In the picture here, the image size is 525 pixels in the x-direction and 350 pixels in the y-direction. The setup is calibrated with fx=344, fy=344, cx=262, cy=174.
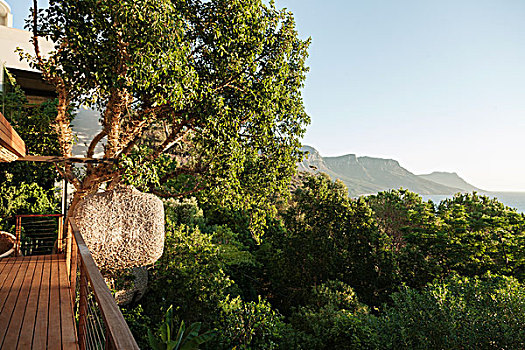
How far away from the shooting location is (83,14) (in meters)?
5.62

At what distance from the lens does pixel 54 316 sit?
A: 392 cm

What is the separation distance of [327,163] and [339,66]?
4069 centimetres

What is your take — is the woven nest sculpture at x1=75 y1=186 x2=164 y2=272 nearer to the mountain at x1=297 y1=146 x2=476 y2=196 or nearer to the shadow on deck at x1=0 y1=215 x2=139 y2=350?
the shadow on deck at x1=0 y1=215 x2=139 y2=350

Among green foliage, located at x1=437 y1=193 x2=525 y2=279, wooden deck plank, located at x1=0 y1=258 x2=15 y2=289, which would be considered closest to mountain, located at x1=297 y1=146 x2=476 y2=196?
green foliage, located at x1=437 y1=193 x2=525 y2=279

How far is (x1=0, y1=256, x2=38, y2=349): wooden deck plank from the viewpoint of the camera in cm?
334

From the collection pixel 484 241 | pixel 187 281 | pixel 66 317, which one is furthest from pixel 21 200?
pixel 484 241

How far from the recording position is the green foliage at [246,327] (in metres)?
8.43

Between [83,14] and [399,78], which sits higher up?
[399,78]

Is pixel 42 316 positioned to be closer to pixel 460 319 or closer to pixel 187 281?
pixel 187 281

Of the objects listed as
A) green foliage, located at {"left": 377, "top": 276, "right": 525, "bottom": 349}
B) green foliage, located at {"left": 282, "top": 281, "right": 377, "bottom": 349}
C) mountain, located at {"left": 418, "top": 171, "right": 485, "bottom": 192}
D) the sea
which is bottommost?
green foliage, located at {"left": 282, "top": 281, "right": 377, "bottom": 349}

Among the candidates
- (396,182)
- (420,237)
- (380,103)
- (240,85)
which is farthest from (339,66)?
(396,182)

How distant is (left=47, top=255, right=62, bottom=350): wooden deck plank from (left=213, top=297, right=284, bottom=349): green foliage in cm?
440

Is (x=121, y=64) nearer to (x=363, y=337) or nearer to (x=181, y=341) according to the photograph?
(x=181, y=341)

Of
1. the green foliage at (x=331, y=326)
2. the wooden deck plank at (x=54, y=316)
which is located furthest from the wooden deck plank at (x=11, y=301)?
the green foliage at (x=331, y=326)
